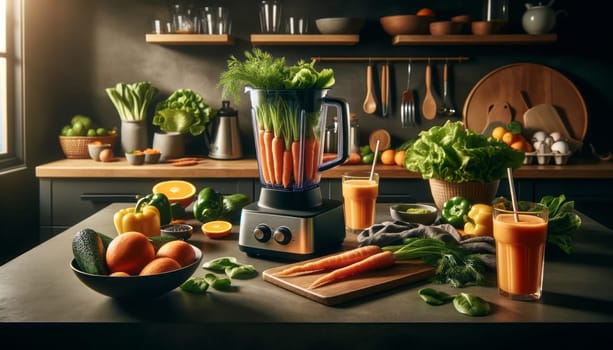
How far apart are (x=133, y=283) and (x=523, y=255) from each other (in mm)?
754

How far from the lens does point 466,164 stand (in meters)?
2.04

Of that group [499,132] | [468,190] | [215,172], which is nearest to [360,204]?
[468,190]

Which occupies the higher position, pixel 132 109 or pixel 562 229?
pixel 132 109

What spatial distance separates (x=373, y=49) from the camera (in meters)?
4.23

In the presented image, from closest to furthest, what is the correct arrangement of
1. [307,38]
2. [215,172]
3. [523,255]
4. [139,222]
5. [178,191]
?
[523,255] → [139,222] → [178,191] → [215,172] → [307,38]

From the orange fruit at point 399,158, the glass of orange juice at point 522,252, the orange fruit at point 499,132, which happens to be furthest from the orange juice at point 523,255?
the orange fruit at point 499,132

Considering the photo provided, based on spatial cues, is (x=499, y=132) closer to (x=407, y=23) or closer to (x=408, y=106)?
(x=408, y=106)

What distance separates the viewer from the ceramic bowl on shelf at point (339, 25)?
3.92 metres

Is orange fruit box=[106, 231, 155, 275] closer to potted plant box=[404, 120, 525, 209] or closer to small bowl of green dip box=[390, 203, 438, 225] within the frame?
small bowl of green dip box=[390, 203, 438, 225]

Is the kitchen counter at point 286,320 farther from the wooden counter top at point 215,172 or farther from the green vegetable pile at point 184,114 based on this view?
the green vegetable pile at point 184,114

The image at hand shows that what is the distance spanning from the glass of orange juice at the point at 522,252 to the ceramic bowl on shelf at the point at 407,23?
2761 millimetres

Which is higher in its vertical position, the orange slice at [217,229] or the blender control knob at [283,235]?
the blender control knob at [283,235]

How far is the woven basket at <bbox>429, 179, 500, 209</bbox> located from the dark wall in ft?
7.07

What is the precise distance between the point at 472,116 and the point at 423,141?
6.96ft
